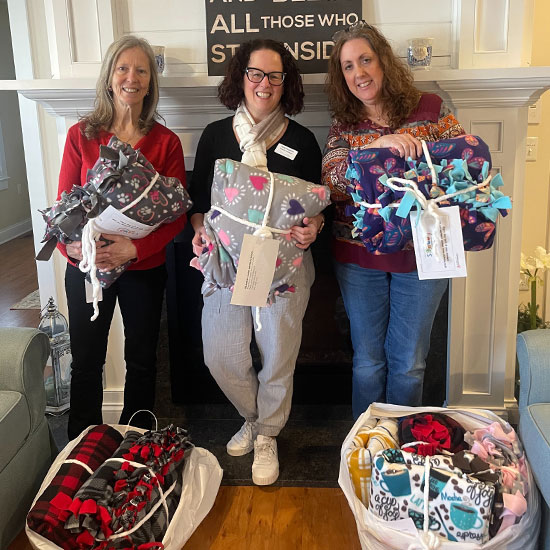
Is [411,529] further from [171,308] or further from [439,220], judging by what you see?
[171,308]

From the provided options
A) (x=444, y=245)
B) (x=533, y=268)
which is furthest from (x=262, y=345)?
(x=533, y=268)

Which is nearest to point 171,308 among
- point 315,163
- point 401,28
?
point 315,163

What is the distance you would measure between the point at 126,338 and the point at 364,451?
2.68ft

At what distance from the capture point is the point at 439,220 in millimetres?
1517

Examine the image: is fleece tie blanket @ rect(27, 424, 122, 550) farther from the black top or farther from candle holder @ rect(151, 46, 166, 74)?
candle holder @ rect(151, 46, 166, 74)

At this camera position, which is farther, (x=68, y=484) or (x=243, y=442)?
(x=243, y=442)

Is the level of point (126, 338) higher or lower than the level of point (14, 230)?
higher

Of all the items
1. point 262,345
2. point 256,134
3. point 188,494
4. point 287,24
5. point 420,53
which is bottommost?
point 188,494

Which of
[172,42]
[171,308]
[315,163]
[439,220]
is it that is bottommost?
[171,308]

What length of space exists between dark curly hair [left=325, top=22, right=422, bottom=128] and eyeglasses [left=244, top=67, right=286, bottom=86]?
0.53 feet

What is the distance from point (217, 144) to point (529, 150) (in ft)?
4.60

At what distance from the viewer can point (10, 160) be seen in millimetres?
6047

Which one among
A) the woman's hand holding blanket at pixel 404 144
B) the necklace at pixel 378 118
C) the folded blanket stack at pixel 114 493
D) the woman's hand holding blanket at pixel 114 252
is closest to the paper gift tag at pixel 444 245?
the woman's hand holding blanket at pixel 404 144

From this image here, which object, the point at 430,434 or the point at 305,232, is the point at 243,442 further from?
the point at 305,232
